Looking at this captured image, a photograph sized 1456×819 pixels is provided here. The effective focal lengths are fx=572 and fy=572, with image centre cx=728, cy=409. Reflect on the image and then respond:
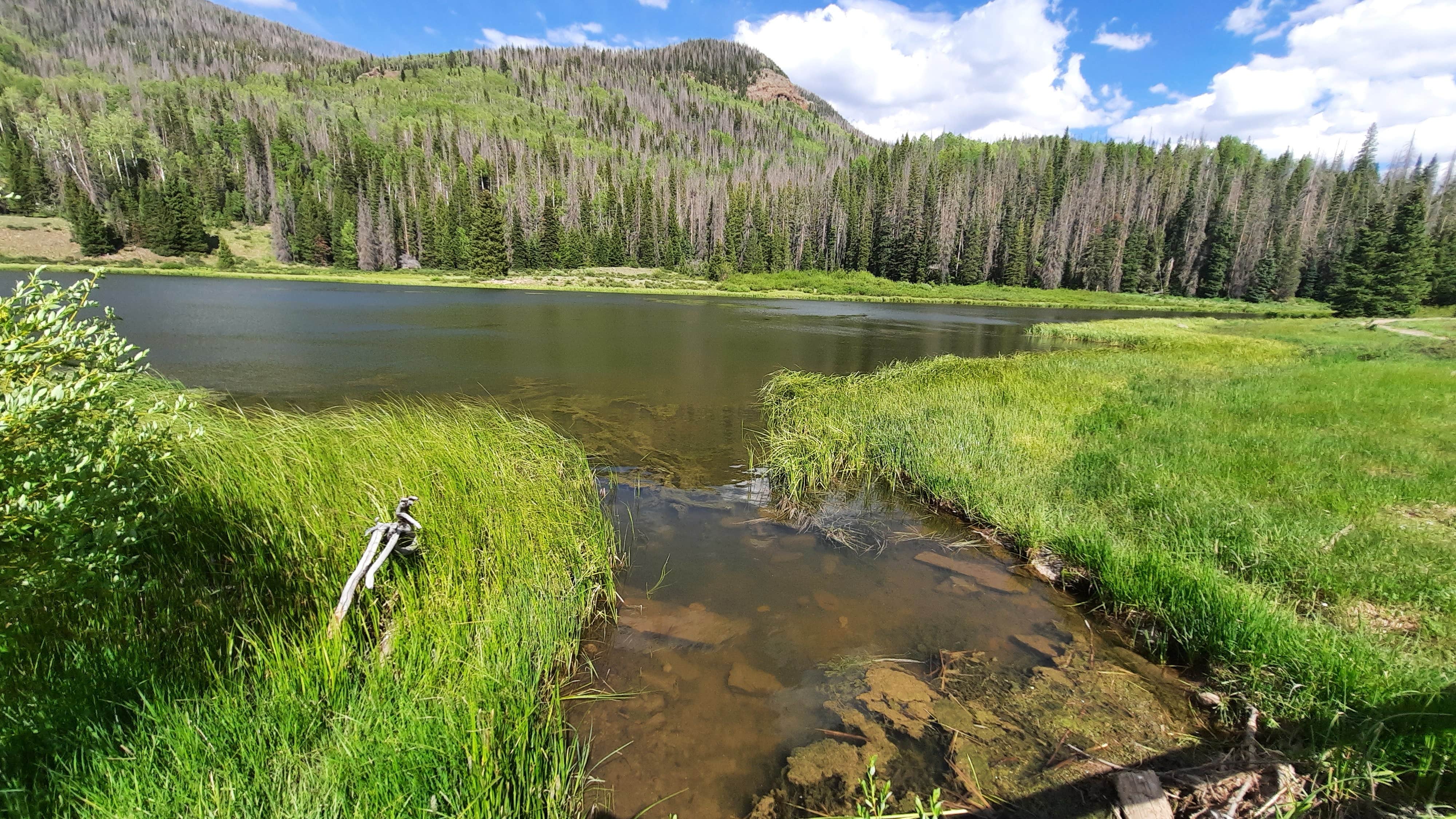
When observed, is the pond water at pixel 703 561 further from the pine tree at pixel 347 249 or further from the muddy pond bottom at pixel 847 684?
the pine tree at pixel 347 249

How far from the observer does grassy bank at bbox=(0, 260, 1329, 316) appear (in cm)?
7012

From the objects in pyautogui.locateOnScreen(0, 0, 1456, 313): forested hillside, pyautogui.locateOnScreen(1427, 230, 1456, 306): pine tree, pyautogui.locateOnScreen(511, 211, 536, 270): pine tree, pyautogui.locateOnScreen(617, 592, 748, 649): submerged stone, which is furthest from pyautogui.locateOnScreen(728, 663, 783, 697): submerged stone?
pyautogui.locateOnScreen(511, 211, 536, 270): pine tree

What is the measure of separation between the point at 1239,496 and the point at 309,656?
9.56m

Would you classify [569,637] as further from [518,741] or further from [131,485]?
[131,485]

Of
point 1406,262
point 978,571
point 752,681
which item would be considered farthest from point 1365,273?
point 752,681

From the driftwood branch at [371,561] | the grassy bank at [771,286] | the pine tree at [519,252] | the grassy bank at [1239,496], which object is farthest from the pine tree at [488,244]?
the driftwood branch at [371,561]

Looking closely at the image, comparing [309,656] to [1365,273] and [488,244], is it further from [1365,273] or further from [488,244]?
[488,244]

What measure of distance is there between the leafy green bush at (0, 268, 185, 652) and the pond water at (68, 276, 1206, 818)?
3008 mm

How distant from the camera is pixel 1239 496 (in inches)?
278

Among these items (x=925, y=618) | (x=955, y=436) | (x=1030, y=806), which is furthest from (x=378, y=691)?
(x=955, y=436)

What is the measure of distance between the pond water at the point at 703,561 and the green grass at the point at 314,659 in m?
0.66

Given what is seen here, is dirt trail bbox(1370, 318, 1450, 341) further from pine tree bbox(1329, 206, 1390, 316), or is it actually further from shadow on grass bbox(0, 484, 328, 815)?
shadow on grass bbox(0, 484, 328, 815)

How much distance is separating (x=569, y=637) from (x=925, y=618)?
11.5 feet

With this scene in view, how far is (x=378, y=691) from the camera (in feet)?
11.2
